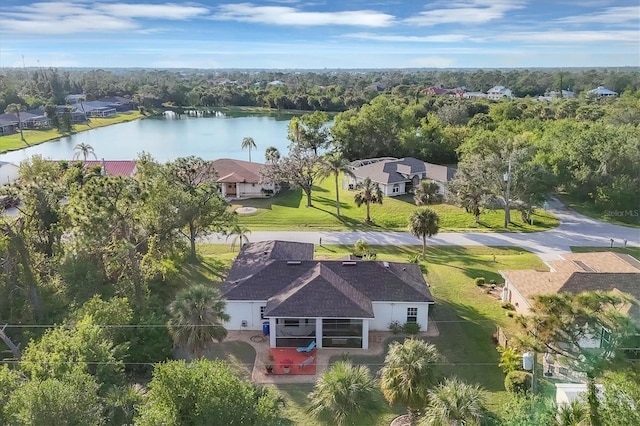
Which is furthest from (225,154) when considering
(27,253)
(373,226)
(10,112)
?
(27,253)

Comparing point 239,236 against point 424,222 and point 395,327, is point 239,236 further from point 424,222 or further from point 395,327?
point 395,327

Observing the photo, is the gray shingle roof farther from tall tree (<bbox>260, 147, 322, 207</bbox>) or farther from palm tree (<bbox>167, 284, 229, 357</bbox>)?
tall tree (<bbox>260, 147, 322, 207</bbox>)

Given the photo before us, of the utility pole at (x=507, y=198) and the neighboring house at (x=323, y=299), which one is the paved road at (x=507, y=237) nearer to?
the utility pole at (x=507, y=198)

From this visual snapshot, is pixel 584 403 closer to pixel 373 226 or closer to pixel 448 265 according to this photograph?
pixel 448 265

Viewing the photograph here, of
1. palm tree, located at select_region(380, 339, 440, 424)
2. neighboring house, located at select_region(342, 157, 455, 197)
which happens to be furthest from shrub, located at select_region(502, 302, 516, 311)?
neighboring house, located at select_region(342, 157, 455, 197)

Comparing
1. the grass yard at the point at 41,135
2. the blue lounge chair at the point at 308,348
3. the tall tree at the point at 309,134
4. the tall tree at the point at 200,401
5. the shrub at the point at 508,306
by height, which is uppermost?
the tall tree at the point at 309,134

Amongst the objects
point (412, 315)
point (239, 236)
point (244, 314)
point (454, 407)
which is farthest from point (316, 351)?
point (239, 236)

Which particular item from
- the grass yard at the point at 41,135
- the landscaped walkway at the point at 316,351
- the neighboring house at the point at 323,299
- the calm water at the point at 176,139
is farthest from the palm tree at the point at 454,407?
the grass yard at the point at 41,135
